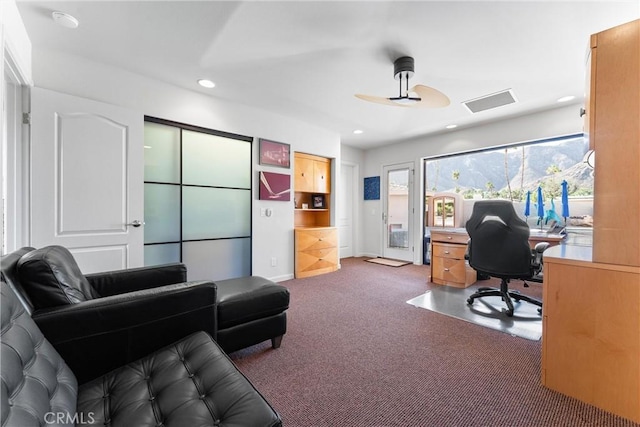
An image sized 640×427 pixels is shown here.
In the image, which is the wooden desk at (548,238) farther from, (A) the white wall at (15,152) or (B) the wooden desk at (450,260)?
(A) the white wall at (15,152)

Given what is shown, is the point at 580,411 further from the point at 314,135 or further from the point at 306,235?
the point at 314,135

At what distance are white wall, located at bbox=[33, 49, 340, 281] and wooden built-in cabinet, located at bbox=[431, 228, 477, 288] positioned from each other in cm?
202

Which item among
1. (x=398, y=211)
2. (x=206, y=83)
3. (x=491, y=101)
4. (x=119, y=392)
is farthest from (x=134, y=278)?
(x=398, y=211)

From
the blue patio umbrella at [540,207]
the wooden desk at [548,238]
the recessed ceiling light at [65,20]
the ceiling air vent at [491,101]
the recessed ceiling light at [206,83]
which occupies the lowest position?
the wooden desk at [548,238]

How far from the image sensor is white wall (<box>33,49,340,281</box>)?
241 centimetres

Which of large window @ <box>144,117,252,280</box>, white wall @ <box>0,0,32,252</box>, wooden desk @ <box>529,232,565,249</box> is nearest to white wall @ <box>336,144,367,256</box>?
large window @ <box>144,117,252,280</box>

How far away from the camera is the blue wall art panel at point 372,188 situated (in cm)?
592

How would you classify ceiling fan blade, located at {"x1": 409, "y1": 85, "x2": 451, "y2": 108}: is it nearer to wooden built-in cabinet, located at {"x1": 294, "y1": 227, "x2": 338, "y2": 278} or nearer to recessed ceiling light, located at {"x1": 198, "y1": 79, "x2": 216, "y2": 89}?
recessed ceiling light, located at {"x1": 198, "y1": 79, "x2": 216, "y2": 89}

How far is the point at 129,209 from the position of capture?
259cm

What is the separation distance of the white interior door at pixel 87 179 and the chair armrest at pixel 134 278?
0.79 m

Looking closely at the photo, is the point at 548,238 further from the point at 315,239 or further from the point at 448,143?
the point at 315,239

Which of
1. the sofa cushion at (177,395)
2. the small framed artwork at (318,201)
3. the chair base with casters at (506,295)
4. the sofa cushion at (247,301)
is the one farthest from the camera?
the small framed artwork at (318,201)

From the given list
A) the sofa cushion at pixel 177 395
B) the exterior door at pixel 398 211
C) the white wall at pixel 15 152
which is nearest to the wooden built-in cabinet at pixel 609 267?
the sofa cushion at pixel 177 395

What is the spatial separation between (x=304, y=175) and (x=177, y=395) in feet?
12.2
